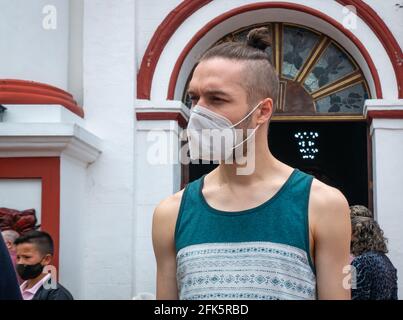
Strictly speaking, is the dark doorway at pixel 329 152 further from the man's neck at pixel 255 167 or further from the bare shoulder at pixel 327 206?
the bare shoulder at pixel 327 206

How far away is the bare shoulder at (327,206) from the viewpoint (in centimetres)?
207

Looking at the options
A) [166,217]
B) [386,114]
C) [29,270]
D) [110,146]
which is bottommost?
[166,217]

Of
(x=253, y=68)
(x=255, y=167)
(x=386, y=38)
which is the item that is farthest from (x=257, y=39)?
(x=386, y=38)

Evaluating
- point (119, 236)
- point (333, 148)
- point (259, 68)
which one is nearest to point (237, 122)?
point (259, 68)

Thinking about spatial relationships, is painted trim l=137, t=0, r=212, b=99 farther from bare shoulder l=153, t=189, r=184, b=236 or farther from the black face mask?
bare shoulder l=153, t=189, r=184, b=236

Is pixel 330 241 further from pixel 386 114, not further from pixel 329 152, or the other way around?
pixel 329 152

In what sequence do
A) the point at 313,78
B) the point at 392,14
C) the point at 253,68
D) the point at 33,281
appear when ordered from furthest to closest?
the point at 313,78
the point at 392,14
the point at 33,281
the point at 253,68

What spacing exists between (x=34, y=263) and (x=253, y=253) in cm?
333

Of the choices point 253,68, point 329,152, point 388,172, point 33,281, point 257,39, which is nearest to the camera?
point 253,68

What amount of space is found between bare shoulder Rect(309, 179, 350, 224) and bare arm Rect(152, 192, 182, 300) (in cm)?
42

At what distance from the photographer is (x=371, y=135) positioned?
713 cm

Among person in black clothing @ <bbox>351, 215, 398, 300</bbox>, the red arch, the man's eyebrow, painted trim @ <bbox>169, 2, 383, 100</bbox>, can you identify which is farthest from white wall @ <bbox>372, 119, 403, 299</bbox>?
the man's eyebrow

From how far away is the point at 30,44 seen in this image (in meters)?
7.14

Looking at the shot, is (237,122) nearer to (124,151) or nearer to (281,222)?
(281,222)
